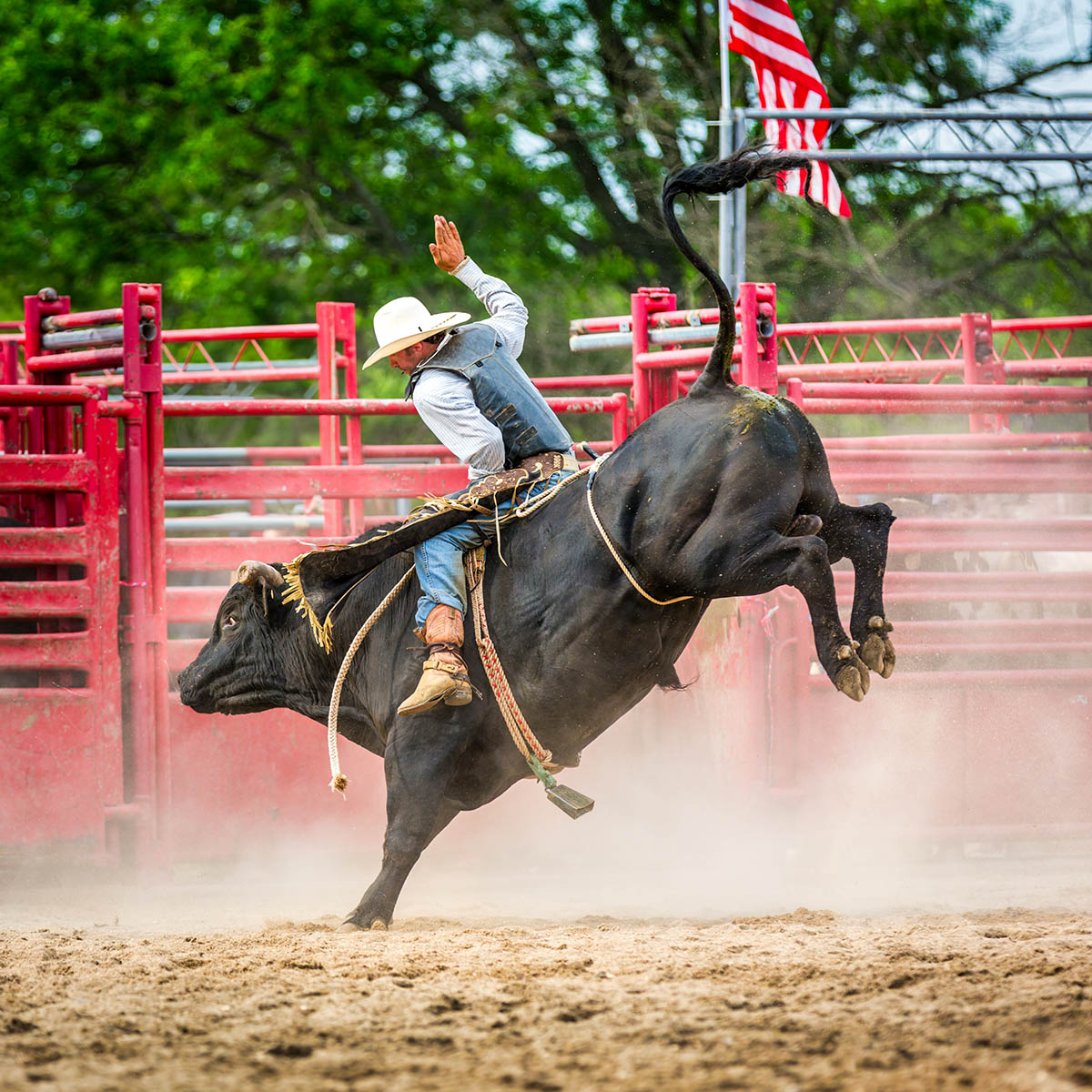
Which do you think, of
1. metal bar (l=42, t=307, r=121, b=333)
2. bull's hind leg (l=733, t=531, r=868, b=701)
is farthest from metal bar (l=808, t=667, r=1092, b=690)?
metal bar (l=42, t=307, r=121, b=333)

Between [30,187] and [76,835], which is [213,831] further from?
[30,187]

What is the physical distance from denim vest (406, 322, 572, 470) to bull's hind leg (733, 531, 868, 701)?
3.43 feet

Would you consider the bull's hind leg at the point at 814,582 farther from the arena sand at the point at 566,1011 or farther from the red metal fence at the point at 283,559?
the red metal fence at the point at 283,559

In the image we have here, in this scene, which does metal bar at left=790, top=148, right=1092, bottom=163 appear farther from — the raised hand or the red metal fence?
the raised hand

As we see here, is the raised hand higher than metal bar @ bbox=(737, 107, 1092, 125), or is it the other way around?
metal bar @ bbox=(737, 107, 1092, 125)

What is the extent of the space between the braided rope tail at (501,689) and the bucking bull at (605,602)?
0.14 ft

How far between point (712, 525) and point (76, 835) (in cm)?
339

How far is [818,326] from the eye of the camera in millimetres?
9039

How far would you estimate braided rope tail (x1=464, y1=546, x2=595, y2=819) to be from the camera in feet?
16.3

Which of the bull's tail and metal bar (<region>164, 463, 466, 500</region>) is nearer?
the bull's tail

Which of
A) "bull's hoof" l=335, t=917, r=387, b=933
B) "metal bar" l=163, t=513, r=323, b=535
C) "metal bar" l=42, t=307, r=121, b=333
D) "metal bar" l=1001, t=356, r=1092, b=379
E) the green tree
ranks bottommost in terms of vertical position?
"bull's hoof" l=335, t=917, r=387, b=933

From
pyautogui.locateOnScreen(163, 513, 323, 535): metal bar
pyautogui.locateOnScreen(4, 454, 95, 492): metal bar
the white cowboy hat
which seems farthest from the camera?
pyautogui.locateOnScreen(163, 513, 323, 535): metal bar

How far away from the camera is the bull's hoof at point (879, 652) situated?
176 inches

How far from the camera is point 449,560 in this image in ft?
16.2
